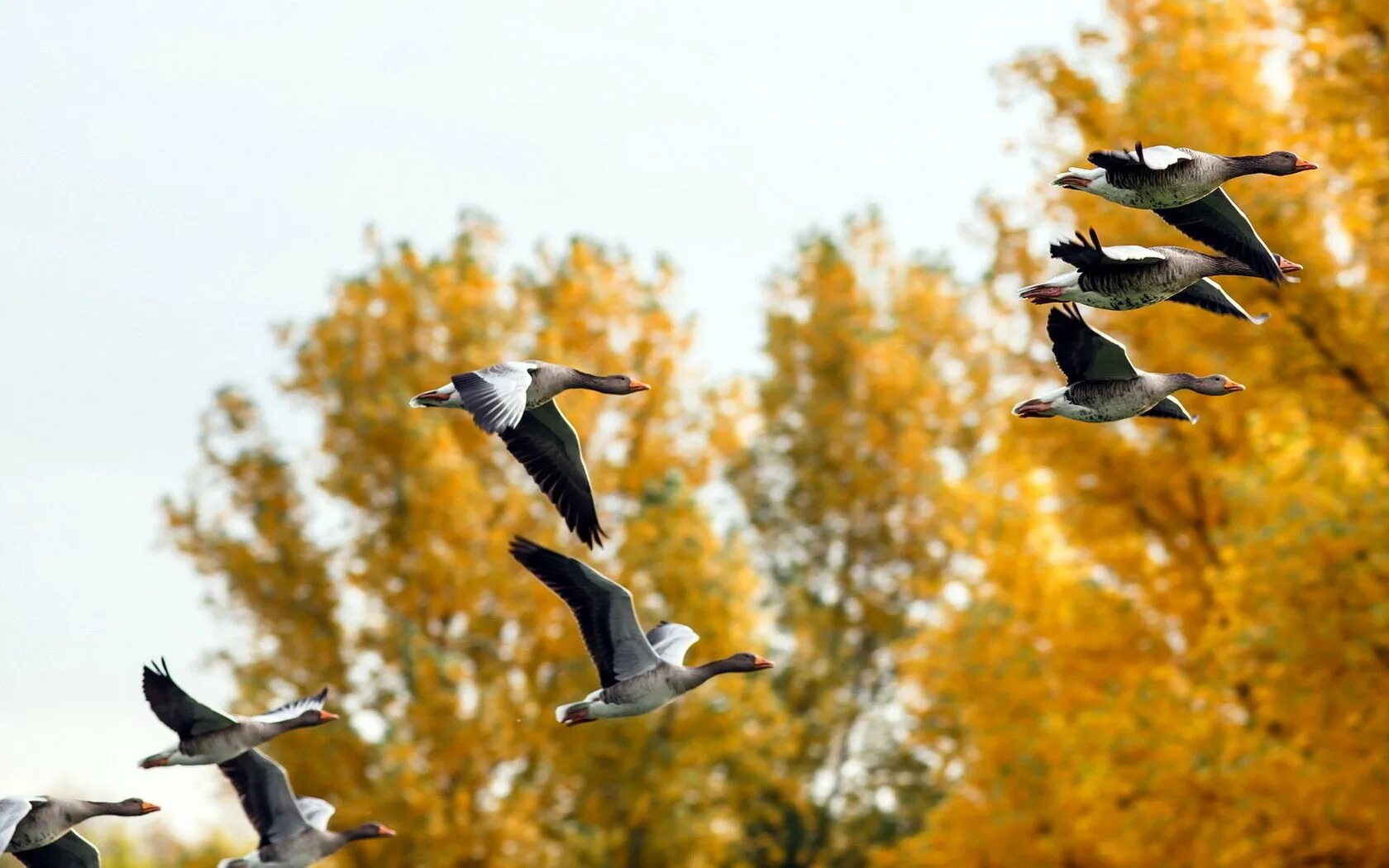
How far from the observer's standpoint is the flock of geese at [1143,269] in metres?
5.38

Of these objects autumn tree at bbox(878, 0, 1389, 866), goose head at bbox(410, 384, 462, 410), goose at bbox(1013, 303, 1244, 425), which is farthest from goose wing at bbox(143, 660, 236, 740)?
autumn tree at bbox(878, 0, 1389, 866)

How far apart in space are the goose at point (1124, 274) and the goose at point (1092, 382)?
0.30m

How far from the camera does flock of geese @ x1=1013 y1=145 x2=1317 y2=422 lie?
538 cm

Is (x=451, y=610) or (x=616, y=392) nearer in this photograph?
(x=616, y=392)

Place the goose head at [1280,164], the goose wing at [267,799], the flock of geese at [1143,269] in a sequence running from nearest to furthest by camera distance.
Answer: the flock of geese at [1143,269] → the goose head at [1280,164] → the goose wing at [267,799]

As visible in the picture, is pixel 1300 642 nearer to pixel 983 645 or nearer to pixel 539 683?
pixel 983 645

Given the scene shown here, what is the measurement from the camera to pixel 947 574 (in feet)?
89.7

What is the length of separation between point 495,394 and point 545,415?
1872mm

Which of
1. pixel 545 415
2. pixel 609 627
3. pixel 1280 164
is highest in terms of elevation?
pixel 545 415

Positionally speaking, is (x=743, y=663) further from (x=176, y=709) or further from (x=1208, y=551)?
(x=1208, y=551)

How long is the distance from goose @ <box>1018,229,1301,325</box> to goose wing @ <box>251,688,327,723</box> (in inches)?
133

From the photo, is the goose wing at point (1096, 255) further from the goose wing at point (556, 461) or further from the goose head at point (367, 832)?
the goose head at point (367, 832)

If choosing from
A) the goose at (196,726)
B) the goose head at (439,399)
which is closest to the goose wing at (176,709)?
the goose at (196,726)

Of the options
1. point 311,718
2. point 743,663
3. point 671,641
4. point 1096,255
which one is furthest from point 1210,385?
point 311,718
